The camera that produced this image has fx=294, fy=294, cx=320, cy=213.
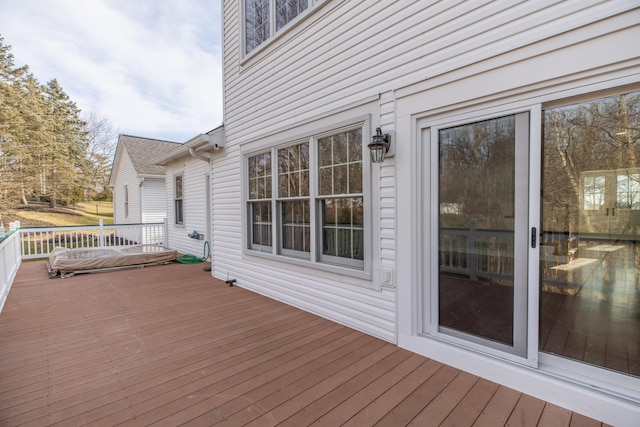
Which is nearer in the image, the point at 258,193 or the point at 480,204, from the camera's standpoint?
the point at 480,204

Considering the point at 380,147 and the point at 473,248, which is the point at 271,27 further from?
the point at 473,248

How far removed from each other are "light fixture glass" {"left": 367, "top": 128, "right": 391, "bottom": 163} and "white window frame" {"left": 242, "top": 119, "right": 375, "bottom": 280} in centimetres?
27

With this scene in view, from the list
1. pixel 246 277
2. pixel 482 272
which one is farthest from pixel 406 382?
pixel 246 277

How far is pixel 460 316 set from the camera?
2.58 metres

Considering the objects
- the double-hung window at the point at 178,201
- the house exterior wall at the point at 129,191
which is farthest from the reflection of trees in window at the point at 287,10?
the house exterior wall at the point at 129,191

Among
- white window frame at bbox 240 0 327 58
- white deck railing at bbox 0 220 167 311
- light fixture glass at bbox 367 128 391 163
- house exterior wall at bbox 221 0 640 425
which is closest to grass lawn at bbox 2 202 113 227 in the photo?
white deck railing at bbox 0 220 167 311

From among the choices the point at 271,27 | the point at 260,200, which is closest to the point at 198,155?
the point at 260,200

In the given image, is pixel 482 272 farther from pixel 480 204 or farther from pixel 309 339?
pixel 309 339

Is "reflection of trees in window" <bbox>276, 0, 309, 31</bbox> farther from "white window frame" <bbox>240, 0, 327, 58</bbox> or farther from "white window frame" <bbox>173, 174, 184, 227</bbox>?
"white window frame" <bbox>173, 174, 184, 227</bbox>

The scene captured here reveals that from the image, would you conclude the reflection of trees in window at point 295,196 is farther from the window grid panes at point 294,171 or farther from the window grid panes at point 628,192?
the window grid panes at point 628,192

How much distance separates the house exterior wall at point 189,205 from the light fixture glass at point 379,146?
222 inches

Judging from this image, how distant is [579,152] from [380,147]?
4.90 feet

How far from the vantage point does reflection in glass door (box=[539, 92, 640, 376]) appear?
2008 mm

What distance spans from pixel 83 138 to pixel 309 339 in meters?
30.8
